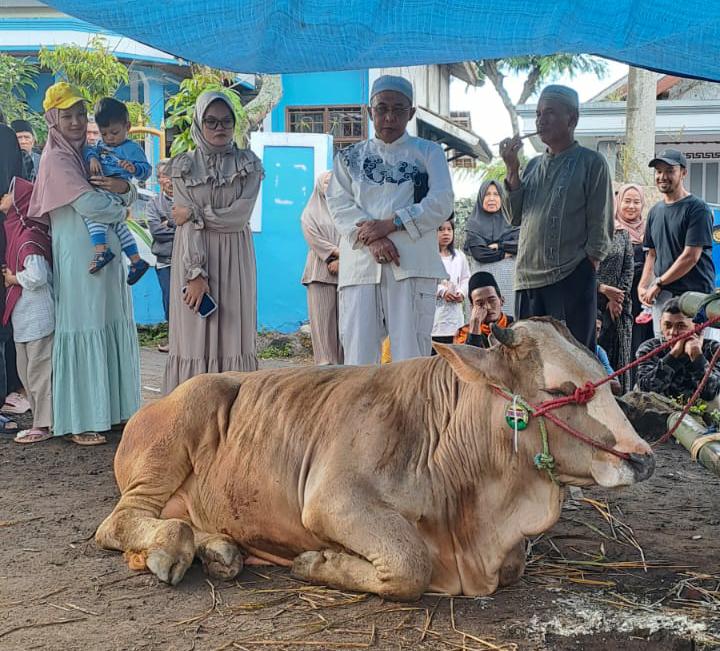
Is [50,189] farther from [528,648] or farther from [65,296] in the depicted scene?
[528,648]

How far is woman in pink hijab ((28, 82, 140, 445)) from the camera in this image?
6406 mm

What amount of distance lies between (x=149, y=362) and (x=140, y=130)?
3.71 meters

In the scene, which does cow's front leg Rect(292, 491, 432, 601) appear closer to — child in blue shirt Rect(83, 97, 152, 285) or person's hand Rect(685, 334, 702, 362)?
child in blue shirt Rect(83, 97, 152, 285)

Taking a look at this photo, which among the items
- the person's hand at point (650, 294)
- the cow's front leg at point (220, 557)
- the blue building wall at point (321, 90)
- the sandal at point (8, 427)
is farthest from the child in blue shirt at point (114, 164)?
the blue building wall at point (321, 90)

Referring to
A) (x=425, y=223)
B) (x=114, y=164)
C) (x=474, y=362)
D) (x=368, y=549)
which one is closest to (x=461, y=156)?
(x=114, y=164)

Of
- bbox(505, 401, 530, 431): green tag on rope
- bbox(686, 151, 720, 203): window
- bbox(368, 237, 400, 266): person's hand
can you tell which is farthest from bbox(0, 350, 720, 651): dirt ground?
bbox(686, 151, 720, 203): window

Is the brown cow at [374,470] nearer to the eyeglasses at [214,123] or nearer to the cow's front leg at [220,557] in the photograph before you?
the cow's front leg at [220,557]

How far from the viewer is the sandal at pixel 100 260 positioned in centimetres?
642

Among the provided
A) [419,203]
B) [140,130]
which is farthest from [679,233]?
[140,130]

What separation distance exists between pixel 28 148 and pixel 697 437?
730cm

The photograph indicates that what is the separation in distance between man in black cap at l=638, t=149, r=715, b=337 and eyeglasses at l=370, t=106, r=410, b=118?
2690mm

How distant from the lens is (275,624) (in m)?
3.45

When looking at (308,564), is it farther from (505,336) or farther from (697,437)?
(697,437)

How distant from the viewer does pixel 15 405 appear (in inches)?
304
